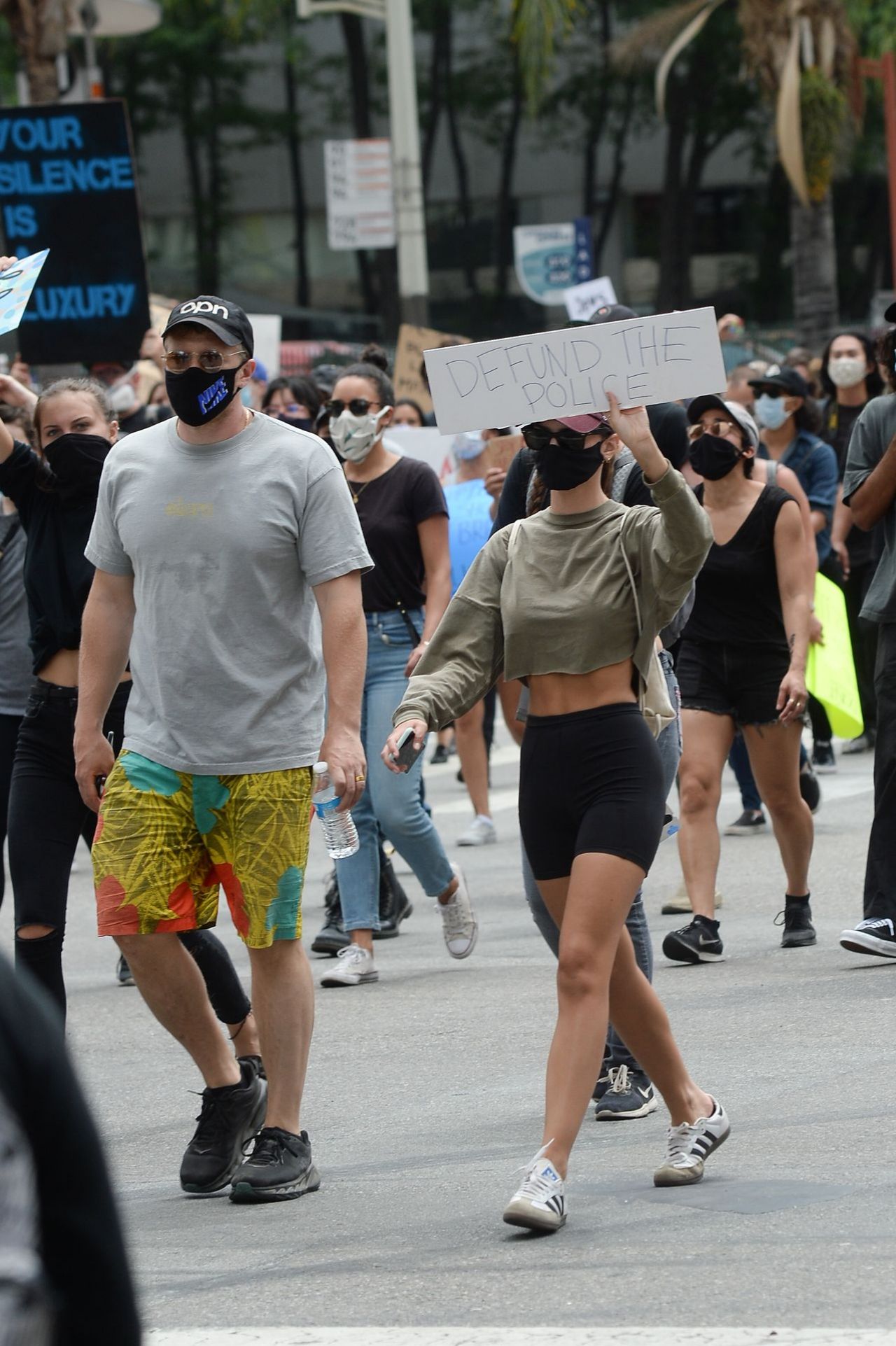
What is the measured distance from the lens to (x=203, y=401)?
17.0 ft

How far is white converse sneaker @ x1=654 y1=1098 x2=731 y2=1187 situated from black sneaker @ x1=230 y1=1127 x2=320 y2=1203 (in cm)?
83

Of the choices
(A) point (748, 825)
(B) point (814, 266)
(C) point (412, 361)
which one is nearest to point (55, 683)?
(A) point (748, 825)

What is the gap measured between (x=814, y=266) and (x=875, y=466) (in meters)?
19.4

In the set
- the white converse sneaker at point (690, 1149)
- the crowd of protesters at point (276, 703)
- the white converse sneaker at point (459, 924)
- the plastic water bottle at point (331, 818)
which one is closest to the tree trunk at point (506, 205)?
the white converse sneaker at point (459, 924)

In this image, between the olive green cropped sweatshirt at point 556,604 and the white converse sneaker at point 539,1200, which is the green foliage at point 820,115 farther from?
the white converse sneaker at point 539,1200

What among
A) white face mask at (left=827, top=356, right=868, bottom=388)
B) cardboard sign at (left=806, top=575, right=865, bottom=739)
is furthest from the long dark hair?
cardboard sign at (left=806, top=575, right=865, bottom=739)

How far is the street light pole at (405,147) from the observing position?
1973cm

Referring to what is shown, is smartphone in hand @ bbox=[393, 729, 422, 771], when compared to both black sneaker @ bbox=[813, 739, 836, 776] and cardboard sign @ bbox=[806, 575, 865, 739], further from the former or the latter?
black sneaker @ bbox=[813, 739, 836, 776]

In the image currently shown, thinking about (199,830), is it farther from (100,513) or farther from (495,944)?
(495,944)

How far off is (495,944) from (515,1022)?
1564mm

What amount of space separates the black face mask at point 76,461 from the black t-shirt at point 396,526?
2120 mm

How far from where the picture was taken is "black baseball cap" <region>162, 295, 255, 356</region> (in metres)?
5.24

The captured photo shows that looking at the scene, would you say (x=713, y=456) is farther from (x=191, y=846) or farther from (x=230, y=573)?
(x=191, y=846)

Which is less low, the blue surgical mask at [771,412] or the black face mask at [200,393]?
the black face mask at [200,393]
